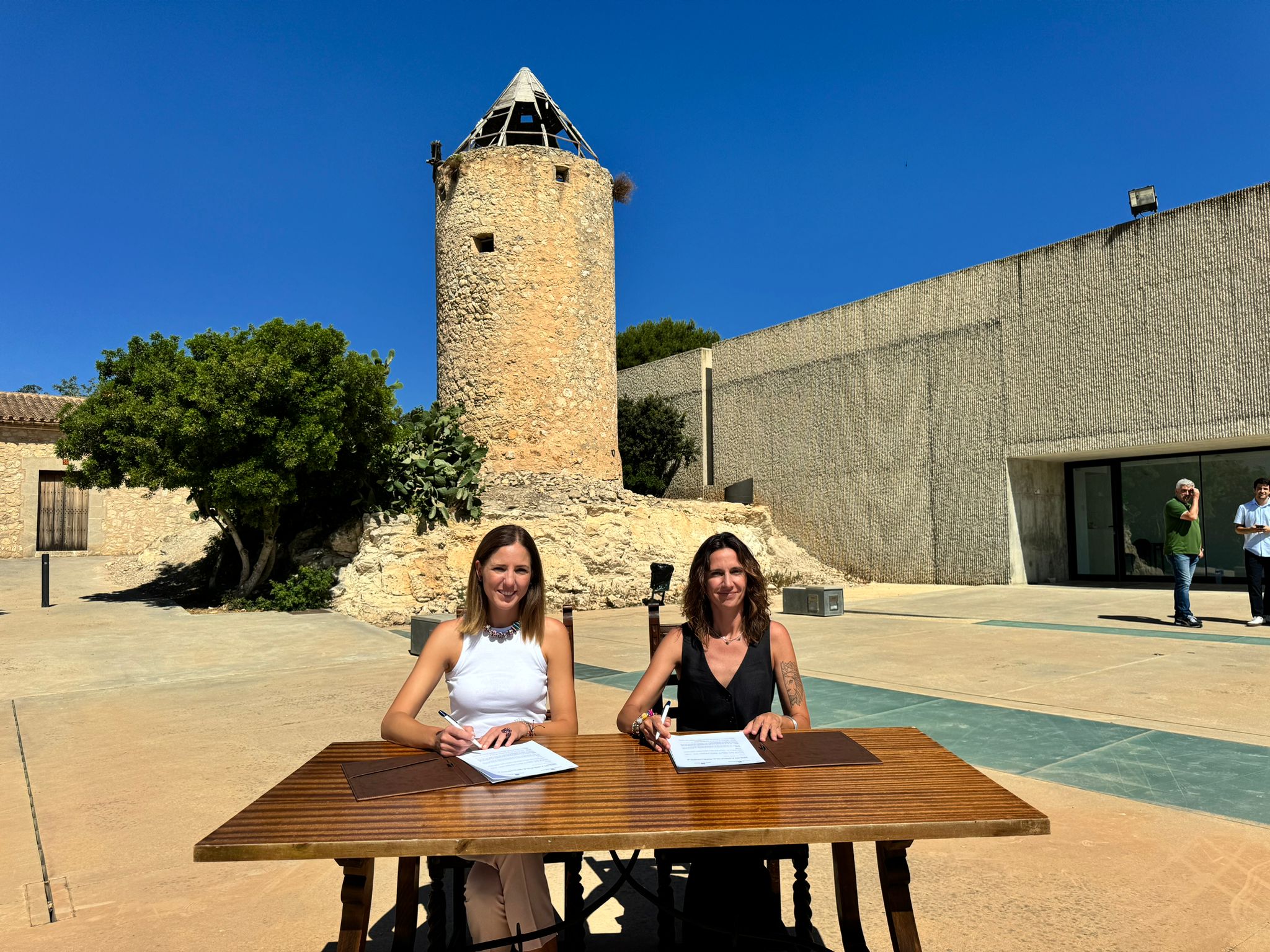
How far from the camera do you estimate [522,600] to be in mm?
2707

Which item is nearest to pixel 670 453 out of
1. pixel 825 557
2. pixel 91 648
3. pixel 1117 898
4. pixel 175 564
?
pixel 825 557

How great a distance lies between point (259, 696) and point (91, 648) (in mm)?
3840

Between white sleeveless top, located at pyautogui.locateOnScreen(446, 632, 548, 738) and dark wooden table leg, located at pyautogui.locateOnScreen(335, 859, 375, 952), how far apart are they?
608 mm

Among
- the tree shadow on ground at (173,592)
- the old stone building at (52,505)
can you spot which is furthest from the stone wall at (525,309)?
the old stone building at (52,505)

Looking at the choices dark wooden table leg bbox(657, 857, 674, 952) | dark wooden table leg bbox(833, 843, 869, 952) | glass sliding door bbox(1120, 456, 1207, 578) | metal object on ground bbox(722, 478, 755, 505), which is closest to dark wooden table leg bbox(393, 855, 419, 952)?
dark wooden table leg bbox(657, 857, 674, 952)

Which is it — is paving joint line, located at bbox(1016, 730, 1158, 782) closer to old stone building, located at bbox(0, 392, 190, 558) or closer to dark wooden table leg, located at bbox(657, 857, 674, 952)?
dark wooden table leg, located at bbox(657, 857, 674, 952)

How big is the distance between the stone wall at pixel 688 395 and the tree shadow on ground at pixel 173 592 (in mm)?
11811

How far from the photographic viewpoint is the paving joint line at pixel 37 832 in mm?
2802

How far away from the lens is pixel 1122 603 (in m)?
11.5

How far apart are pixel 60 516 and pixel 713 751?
23815mm

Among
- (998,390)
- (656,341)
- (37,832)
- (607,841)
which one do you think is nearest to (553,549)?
(998,390)

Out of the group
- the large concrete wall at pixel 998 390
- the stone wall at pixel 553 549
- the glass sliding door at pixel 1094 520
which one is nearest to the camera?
the stone wall at pixel 553 549

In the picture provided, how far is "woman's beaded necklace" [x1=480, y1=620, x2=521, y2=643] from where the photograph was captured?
2674 mm

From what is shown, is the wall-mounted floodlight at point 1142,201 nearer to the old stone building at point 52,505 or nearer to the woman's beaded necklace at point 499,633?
the woman's beaded necklace at point 499,633
